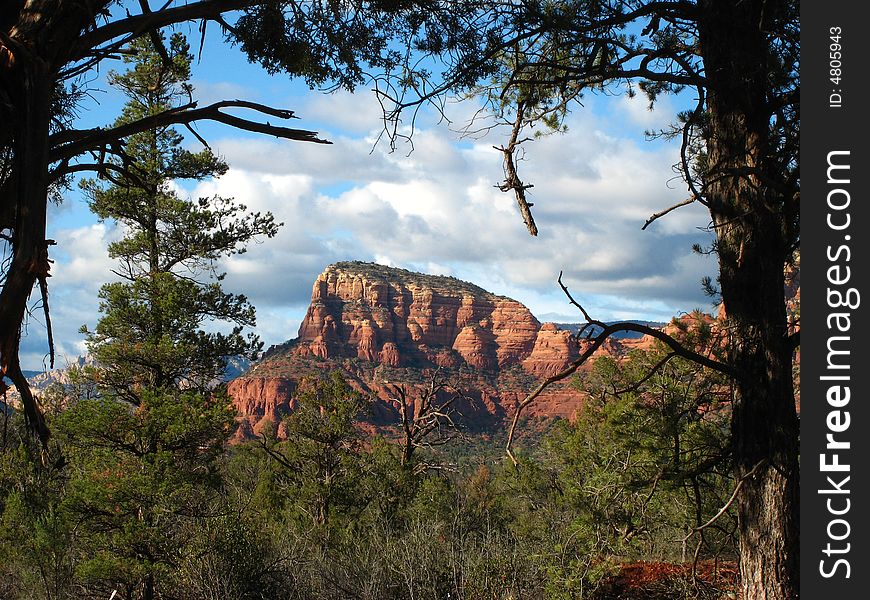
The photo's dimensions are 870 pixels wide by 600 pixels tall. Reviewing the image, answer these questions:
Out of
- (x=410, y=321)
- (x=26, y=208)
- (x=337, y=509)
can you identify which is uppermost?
(x=410, y=321)

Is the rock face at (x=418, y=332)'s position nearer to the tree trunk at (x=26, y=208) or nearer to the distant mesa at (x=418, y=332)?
the distant mesa at (x=418, y=332)

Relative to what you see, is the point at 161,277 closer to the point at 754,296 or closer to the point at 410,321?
the point at 754,296

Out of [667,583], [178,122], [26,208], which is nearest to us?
[26,208]

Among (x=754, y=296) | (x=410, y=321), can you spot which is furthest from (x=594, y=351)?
(x=410, y=321)

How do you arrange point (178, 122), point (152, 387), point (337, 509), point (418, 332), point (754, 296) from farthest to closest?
1. point (418, 332)
2. point (337, 509)
3. point (152, 387)
4. point (754, 296)
5. point (178, 122)

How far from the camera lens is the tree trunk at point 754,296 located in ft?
18.6

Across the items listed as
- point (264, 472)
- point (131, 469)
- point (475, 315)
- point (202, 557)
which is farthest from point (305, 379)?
point (475, 315)

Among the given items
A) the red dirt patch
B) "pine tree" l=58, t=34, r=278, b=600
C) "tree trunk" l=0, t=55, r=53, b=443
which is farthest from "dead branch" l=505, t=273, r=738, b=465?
"pine tree" l=58, t=34, r=278, b=600

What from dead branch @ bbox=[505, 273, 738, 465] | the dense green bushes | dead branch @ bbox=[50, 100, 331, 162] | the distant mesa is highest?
the distant mesa

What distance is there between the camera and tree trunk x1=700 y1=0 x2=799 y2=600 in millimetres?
5676

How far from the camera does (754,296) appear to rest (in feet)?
19.5

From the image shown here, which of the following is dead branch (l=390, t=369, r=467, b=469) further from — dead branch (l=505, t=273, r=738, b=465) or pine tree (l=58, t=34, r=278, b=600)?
dead branch (l=505, t=273, r=738, b=465)
